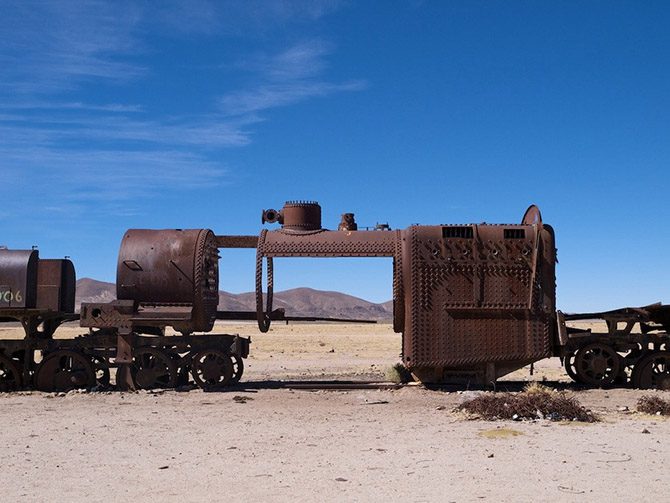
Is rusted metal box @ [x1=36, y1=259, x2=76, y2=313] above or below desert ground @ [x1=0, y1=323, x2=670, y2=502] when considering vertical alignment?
above

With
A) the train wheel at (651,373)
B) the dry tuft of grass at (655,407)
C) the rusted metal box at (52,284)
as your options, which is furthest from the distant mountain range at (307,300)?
the dry tuft of grass at (655,407)

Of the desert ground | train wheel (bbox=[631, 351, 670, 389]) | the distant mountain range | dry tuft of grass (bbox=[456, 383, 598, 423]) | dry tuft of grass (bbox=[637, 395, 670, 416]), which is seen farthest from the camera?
the distant mountain range

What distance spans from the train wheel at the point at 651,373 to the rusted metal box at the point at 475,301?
2.32 m

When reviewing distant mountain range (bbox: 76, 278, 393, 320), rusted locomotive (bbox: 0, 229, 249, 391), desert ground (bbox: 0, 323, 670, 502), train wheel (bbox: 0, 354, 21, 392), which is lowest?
desert ground (bbox: 0, 323, 670, 502)

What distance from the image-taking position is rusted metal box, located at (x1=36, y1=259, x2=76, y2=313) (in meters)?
17.8

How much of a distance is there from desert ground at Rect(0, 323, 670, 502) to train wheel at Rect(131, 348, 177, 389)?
28.6 inches

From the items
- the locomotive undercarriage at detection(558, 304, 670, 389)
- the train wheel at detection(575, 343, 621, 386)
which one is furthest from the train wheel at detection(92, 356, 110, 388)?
the train wheel at detection(575, 343, 621, 386)

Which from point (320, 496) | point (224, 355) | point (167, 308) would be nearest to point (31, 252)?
point (167, 308)

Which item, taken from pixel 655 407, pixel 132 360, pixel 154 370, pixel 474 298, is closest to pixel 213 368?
pixel 154 370

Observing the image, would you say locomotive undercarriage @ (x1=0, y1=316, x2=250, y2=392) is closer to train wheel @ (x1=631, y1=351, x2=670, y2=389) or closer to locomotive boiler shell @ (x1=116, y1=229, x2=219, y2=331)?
locomotive boiler shell @ (x1=116, y1=229, x2=219, y2=331)

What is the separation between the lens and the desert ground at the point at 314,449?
8.21 meters

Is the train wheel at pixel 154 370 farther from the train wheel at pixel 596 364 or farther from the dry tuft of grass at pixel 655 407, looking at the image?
the dry tuft of grass at pixel 655 407

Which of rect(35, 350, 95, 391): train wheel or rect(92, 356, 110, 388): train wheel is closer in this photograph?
rect(35, 350, 95, 391): train wheel

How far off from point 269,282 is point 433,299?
3.71 m
